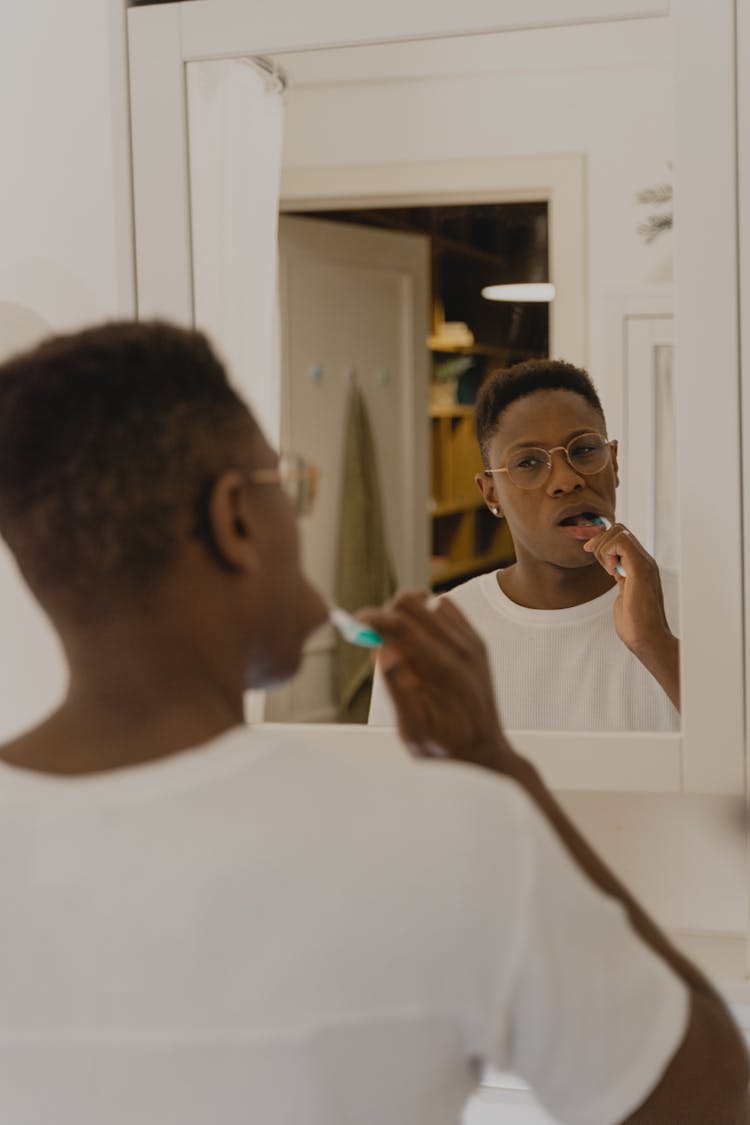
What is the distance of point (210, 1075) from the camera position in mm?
455

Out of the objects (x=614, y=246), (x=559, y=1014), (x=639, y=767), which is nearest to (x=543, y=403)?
(x=614, y=246)

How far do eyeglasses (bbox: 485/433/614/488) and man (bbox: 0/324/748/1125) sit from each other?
10.2 inches

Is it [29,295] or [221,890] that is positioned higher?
[29,295]

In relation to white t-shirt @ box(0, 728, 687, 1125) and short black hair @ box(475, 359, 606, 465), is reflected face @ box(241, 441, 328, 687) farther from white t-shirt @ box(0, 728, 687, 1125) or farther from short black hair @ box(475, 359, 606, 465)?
short black hair @ box(475, 359, 606, 465)

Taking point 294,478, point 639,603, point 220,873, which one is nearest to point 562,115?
point 639,603

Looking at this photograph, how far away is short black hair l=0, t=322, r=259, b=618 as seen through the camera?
17.0 inches

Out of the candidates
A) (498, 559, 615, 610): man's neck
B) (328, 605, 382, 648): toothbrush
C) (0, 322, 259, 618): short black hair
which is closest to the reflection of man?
(498, 559, 615, 610): man's neck

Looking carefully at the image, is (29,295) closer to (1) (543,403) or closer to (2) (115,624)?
(1) (543,403)

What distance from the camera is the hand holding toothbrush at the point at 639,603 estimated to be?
77 cm

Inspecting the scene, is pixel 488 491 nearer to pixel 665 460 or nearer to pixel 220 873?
pixel 665 460

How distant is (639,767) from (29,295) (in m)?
0.59

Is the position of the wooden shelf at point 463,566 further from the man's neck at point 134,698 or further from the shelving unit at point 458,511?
the man's neck at point 134,698

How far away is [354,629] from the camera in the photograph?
1.71ft

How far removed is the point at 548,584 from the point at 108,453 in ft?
1.20
